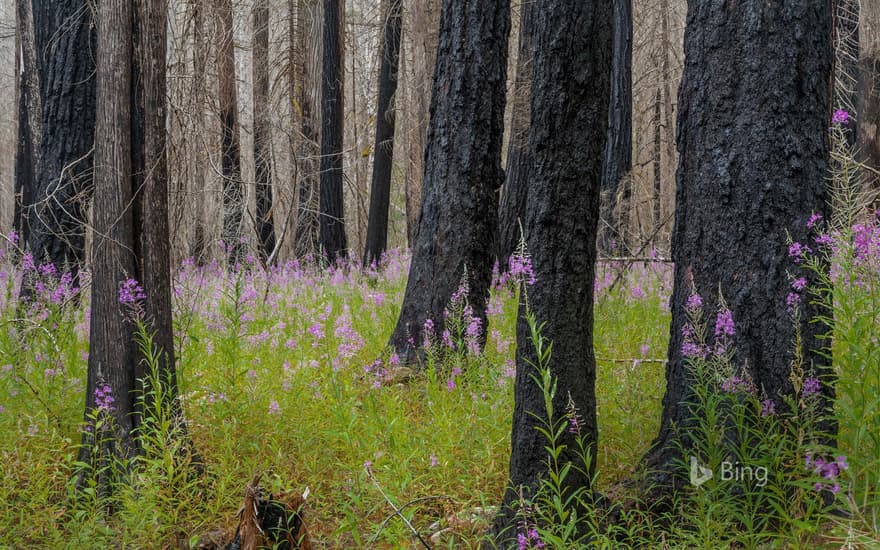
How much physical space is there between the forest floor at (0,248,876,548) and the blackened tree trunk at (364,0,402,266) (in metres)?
7.08

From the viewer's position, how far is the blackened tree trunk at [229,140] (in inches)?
227

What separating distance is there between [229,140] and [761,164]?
37.2 ft

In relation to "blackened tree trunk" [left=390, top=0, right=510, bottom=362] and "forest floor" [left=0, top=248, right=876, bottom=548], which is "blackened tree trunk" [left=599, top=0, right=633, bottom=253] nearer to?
"blackened tree trunk" [left=390, top=0, right=510, bottom=362]

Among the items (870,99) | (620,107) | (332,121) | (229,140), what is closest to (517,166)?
(620,107)

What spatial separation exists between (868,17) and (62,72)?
11190 millimetres

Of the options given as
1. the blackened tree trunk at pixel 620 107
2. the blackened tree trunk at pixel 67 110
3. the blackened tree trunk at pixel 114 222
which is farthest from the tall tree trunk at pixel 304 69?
the blackened tree trunk at pixel 114 222

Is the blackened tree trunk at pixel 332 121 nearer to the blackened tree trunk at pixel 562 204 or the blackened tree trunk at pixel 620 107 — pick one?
the blackened tree trunk at pixel 620 107

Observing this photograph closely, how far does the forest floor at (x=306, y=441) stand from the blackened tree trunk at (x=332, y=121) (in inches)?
280

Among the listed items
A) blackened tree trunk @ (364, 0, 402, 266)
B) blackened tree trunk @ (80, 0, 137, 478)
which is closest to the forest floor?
blackened tree trunk @ (80, 0, 137, 478)

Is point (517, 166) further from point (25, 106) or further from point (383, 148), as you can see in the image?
point (25, 106)

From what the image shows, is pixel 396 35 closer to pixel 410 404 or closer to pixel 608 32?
pixel 410 404

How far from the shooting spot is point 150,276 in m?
3.99

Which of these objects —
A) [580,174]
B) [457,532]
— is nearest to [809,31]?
[580,174]

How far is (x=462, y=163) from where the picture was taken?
19.2ft
